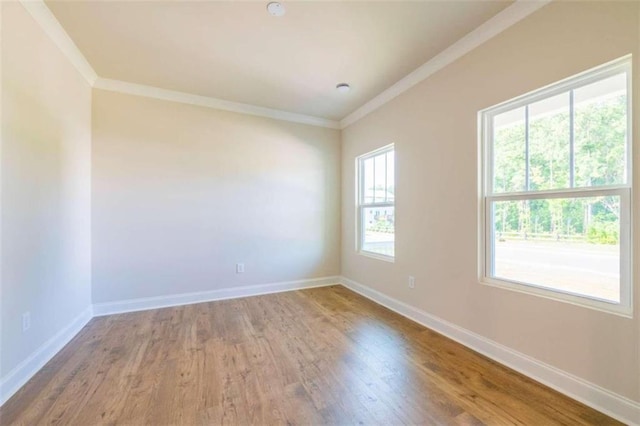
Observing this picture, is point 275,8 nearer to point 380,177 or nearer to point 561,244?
point 380,177

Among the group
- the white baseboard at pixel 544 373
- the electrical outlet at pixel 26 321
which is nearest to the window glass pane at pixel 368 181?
the white baseboard at pixel 544 373

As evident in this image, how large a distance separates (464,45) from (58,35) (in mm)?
3460

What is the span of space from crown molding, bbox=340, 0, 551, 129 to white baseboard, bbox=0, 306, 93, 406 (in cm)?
409

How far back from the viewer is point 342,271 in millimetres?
4477

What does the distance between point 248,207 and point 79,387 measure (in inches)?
97.9

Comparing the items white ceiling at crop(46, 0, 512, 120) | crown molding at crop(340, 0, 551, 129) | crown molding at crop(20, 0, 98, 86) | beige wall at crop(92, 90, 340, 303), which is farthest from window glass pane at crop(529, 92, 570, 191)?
crown molding at crop(20, 0, 98, 86)

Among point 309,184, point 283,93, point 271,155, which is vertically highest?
point 283,93

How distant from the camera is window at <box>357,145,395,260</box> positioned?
3.54m

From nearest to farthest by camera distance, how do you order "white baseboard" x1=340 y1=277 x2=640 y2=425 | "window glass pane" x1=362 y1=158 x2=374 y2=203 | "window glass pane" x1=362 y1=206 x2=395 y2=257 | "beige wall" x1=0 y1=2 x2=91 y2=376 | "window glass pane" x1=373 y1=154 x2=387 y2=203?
1. "white baseboard" x1=340 y1=277 x2=640 y2=425
2. "beige wall" x1=0 y1=2 x2=91 y2=376
3. "window glass pane" x1=362 y1=206 x2=395 y2=257
4. "window glass pane" x1=373 y1=154 x2=387 y2=203
5. "window glass pane" x1=362 y1=158 x2=374 y2=203

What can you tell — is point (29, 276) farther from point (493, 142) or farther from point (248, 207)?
point (493, 142)

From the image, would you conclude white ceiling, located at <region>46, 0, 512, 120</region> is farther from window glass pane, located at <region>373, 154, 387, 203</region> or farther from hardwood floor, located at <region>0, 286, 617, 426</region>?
hardwood floor, located at <region>0, 286, 617, 426</region>

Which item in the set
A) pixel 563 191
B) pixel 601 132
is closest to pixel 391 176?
pixel 563 191

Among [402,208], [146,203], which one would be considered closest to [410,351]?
[402,208]

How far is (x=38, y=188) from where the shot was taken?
210cm
